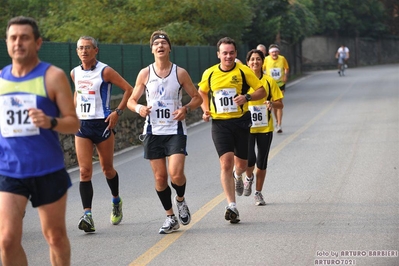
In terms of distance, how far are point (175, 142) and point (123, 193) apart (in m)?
3.25

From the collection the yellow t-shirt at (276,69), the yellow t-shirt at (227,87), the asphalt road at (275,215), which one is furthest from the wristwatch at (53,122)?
the yellow t-shirt at (276,69)

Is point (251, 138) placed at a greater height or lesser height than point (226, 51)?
lesser

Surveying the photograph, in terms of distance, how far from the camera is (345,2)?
64562mm

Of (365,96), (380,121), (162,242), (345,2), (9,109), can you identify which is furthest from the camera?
(345,2)

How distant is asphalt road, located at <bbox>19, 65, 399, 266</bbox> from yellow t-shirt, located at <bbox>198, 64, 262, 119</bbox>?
3.95ft

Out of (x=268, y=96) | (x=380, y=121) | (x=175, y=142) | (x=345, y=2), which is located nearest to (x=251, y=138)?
(x=268, y=96)

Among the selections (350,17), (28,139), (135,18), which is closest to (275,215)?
(28,139)

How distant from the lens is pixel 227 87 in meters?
9.49

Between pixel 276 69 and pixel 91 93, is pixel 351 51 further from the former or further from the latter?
pixel 91 93

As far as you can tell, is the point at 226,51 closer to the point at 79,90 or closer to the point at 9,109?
the point at 79,90

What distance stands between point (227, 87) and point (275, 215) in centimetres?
157

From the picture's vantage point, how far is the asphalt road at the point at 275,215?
7.75 meters

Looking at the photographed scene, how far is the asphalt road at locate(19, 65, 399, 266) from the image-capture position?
305 inches

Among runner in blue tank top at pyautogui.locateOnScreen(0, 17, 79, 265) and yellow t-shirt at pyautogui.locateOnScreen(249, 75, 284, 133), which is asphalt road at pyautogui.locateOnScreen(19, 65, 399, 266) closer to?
yellow t-shirt at pyautogui.locateOnScreen(249, 75, 284, 133)
